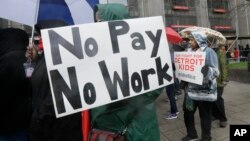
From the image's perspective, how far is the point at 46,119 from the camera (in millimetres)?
2705

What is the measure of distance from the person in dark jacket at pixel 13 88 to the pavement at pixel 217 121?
2.84 metres

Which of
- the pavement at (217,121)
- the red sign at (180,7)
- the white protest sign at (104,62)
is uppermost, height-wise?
the red sign at (180,7)

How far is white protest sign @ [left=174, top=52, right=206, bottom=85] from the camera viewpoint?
372 centimetres

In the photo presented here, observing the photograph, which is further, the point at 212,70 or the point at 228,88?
the point at 228,88

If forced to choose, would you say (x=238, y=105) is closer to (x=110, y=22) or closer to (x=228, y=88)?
(x=228, y=88)

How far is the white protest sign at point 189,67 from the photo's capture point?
3725 mm

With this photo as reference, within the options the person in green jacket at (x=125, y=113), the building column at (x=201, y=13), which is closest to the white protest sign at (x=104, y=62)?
the person in green jacket at (x=125, y=113)

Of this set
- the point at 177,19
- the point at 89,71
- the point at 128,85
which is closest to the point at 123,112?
the point at 128,85

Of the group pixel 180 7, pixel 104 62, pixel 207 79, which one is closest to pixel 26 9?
pixel 104 62

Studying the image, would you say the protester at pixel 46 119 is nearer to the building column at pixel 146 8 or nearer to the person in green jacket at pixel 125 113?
the person in green jacket at pixel 125 113

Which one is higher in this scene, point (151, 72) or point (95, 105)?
point (151, 72)

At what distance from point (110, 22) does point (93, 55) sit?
0.26 m

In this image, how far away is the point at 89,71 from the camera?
224 centimetres

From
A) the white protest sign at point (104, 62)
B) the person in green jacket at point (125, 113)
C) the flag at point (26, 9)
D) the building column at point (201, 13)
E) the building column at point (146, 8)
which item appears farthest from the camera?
the building column at point (201, 13)
